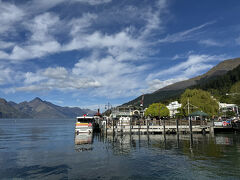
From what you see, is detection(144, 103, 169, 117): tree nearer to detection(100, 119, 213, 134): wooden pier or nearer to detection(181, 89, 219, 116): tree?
detection(181, 89, 219, 116): tree

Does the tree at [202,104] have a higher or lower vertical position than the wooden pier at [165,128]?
higher

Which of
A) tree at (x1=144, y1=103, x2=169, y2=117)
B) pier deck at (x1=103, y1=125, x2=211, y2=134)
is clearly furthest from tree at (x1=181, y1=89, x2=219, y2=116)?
tree at (x1=144, y1=103, x2=169, y2=117)

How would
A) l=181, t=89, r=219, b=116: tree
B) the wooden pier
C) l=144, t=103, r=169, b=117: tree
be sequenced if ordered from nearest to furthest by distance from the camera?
the wooden pier → l=181, t=89, r=219, b=116: tree → l=144, t=103, r=169, b=117: tree

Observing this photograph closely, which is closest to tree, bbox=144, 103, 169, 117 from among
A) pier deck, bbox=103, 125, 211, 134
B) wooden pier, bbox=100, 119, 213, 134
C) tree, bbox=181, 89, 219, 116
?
tree, bbox=181, 89, 219, 116

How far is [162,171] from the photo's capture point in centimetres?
1972

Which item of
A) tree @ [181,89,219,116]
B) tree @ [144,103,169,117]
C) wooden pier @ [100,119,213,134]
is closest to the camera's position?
wooden pier @ [100,119,213,134]

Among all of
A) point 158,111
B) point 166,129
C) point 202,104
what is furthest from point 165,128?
point 158,111

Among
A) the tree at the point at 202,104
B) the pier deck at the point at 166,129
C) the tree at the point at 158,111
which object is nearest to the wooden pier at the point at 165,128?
the pier deck at the point at 166,129

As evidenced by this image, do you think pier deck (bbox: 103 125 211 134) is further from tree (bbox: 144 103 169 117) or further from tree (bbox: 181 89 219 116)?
tree (bbox: 144 103 169 117)

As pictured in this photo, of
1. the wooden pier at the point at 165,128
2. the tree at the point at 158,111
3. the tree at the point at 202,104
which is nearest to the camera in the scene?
the wooden pier at the point at 165,128

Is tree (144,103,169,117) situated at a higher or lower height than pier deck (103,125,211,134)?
higher

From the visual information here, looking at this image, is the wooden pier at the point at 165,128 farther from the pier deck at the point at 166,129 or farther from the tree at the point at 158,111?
the tree at the point at 158,111

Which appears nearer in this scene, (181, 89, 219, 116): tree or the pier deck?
the pier deck

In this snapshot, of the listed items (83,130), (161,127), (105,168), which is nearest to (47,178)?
(105,168)
